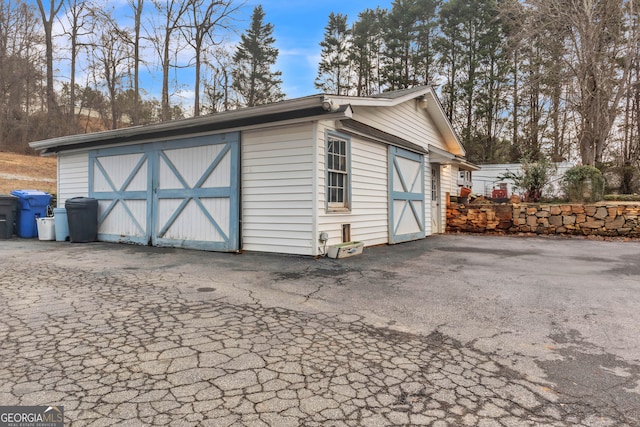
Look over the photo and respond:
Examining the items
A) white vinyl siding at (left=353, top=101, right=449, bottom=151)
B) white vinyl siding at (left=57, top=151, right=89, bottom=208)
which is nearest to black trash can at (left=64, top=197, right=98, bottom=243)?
white vinyl siding at (left=57, top=151, right=89, bottom=208)

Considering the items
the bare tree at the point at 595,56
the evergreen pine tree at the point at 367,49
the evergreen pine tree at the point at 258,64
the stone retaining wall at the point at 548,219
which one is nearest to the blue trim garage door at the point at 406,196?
the stone retaining wall at the point at 548,219

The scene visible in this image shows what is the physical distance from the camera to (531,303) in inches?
155

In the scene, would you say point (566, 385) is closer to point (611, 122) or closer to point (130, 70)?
point (611, 122)

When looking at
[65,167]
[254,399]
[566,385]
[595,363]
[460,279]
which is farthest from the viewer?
[65,167]

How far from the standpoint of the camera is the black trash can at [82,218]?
8555mm

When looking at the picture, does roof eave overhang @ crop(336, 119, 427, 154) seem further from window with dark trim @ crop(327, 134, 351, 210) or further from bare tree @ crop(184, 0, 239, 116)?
bare tree @ crop(184, 0, 239, 116)

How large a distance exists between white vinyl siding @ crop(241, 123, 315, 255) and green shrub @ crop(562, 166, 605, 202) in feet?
29.9

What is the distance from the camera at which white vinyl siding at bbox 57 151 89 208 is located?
31.6 feet

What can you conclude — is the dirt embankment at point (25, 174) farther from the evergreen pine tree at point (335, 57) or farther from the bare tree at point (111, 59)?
the evergreen pine tree at point (335, 57)

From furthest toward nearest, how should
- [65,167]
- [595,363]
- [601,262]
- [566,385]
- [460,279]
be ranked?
[65,167] → [601,262] → [460,279] → [595,363] → [566,385]

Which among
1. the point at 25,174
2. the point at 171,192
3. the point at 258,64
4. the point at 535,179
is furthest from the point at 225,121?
the point at 258,64

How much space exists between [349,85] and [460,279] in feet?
79.8

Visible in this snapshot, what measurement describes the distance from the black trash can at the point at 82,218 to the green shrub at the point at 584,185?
530 inches

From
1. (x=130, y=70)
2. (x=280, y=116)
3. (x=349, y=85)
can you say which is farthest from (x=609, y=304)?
(x=349, y=85)
